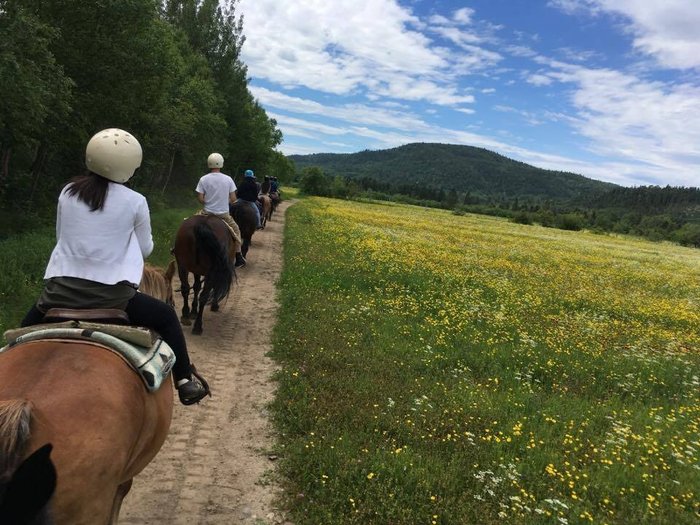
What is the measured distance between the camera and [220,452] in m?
5.46

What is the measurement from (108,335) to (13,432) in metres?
1.02

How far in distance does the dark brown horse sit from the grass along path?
2479 mm

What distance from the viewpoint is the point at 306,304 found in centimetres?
1134

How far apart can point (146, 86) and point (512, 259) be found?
20.9 metres

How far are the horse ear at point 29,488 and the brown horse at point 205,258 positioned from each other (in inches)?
274

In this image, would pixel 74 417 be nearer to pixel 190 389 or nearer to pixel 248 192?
pixel 190 389

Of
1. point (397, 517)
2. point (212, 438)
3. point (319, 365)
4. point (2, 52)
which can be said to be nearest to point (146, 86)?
point (2, 52)

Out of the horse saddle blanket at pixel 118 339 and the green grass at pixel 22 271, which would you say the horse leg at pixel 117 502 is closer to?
the horse saddle blanket at pixel 118 339

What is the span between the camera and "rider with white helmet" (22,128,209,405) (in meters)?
3.42

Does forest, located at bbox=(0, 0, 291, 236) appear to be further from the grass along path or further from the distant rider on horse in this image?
the grass along path

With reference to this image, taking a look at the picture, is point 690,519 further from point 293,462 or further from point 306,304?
point 306,304

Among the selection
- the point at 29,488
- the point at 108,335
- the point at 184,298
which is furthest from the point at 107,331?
the point at 184,298

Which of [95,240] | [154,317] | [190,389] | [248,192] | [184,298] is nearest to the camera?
[95,240]

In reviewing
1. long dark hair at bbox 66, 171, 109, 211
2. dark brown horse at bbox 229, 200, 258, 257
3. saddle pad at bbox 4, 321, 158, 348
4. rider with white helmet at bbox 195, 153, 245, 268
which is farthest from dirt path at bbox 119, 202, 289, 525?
dark brown horse at bbox 229, 200, 258, 257
